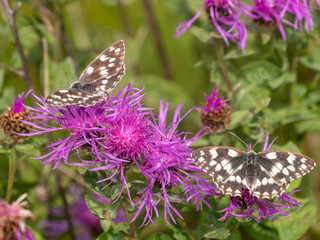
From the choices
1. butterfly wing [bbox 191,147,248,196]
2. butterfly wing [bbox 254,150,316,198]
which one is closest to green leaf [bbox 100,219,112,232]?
butterfly wing [bbox 191,147,248,196]

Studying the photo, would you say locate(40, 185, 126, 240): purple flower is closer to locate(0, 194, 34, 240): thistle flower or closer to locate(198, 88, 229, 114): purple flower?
locate(198, 88, 229, 114): purple flower

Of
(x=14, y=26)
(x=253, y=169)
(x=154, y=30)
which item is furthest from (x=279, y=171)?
(x=154, y=30)

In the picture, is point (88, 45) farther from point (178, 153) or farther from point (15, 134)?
point (178, 153)

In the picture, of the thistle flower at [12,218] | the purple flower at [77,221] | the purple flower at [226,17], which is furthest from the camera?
the purple flower at [77,221]

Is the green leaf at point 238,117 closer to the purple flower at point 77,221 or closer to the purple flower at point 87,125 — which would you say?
the purple flower at point 87,125

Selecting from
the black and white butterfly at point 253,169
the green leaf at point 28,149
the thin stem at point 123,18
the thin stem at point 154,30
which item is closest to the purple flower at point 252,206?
the black and white butterfly at point 253,169

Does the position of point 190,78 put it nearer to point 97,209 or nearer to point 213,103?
point 213,103
